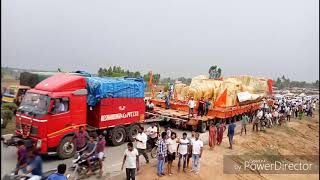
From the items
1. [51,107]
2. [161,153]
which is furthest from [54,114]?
[161,153]

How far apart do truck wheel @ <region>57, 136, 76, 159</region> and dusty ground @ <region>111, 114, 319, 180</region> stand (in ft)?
7.82

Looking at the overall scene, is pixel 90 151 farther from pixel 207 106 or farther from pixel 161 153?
pixel 207 106

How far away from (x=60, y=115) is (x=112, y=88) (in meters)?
2.75

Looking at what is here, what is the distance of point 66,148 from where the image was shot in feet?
40.4

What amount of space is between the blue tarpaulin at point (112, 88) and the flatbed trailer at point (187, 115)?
108 inches

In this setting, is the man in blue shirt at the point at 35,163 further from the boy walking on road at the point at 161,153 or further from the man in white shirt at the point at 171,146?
the man in white shirt at the point at 171,146

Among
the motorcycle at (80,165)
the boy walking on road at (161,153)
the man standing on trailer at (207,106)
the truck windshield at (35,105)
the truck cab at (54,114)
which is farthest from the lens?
the man standing on trailer at (207,106)

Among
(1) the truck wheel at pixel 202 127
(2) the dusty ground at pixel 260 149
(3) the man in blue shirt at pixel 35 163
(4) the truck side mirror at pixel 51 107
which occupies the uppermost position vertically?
(3) the man in blue shirt at pixel 35 163

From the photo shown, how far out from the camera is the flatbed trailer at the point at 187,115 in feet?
62.3

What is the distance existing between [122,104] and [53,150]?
3718 mm

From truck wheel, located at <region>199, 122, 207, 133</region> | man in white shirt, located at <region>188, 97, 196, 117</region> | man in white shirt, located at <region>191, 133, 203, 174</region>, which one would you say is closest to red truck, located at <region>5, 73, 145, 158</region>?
man in white shirt, located at <region>191, 133, 203, 174</region>

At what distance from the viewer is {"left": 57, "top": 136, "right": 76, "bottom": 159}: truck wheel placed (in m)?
12.1

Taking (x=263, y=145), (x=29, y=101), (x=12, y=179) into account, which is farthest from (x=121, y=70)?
(x=12, y=179)

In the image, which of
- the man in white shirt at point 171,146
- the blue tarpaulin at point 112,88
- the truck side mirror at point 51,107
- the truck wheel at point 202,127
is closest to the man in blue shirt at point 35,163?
the man in white shirt at point 171,146
